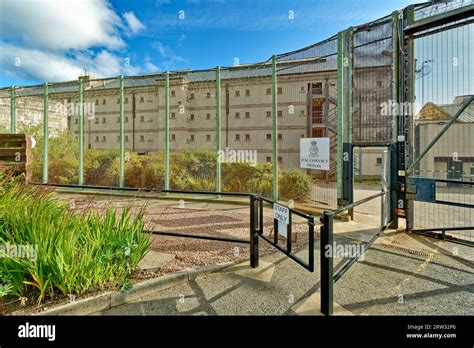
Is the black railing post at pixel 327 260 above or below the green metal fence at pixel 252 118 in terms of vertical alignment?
below

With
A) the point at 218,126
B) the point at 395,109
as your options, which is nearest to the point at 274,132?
the point at 218,126

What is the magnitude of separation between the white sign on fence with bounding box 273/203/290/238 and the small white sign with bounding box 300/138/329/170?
4137 millimetres

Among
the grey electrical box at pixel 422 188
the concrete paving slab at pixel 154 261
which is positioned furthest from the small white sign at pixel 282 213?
the grey electrical box at pixel 422 188

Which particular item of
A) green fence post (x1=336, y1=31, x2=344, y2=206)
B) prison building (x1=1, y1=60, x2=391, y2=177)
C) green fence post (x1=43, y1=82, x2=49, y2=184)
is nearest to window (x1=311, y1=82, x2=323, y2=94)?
prison building (x1=1, y1=60, x2=391, y2=177)

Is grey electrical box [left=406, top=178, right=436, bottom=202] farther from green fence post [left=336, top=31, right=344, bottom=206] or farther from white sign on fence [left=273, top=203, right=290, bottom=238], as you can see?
white sign on fence [left=273, top=203, right=290, bottom=238]

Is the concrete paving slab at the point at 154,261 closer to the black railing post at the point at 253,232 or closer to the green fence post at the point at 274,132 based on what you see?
the black railing post at the point at 253,232

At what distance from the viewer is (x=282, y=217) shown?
3199mm

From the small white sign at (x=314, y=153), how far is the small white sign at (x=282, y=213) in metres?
4.14

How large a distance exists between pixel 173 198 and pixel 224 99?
181 inches

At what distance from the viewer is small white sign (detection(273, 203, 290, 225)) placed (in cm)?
308

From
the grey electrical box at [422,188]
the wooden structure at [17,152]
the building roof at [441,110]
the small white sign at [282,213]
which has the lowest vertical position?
the small white sign at [282,213]

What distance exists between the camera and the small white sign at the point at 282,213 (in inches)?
121
